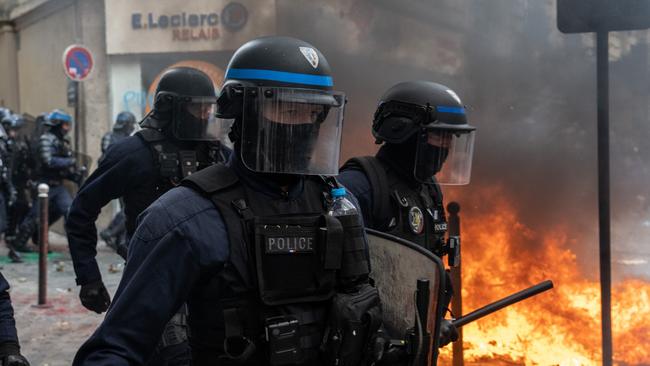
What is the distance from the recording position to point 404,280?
7.36 feet

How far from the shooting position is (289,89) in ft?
6.69

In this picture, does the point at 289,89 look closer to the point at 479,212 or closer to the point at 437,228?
the point at 437,228

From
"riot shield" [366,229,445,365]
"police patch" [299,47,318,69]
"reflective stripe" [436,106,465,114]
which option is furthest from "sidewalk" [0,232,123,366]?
"police patch" [299,47,318,69]

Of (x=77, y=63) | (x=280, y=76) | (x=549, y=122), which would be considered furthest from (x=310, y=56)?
(x=77, y=63)

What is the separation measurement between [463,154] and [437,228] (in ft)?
1.70

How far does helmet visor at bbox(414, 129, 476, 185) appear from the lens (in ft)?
11.5

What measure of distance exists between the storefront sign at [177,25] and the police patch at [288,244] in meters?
9.69

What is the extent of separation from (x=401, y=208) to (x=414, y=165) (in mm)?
313

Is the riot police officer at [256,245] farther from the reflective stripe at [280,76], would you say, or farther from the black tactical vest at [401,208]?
the black tactical vest at [401,208]

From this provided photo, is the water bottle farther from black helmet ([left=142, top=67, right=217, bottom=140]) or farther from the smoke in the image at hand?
the smoke

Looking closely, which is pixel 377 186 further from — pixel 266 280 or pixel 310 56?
pixel 266 280

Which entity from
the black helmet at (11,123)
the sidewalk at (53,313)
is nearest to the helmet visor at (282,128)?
the sidewalk at (53,313)

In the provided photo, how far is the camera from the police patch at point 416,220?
3.28 m

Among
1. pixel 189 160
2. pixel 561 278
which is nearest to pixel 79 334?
pixel 189 160
